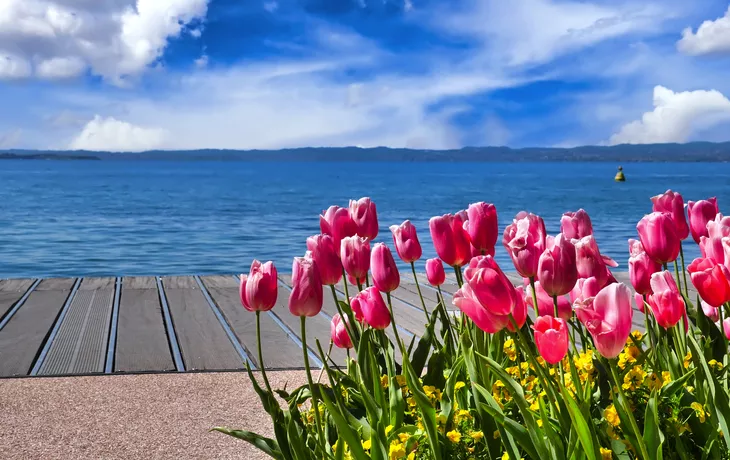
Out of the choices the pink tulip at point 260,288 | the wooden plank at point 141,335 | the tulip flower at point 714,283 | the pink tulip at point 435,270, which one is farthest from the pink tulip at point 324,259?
the wooden plank at point 141,335

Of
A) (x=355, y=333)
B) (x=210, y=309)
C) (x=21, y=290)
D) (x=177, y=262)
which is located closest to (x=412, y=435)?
(x=355, y=333)

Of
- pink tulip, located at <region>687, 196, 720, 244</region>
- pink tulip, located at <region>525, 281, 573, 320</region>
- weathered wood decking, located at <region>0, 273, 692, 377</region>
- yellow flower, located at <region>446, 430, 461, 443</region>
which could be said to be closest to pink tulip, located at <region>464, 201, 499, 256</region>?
pink tulip, located at <region>525, 281, 573, 320</region>

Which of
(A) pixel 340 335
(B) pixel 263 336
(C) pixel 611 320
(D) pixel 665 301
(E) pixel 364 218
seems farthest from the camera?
(B) pixel 263 336

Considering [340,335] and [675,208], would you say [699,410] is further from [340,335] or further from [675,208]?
[340,335]

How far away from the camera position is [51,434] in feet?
8.24

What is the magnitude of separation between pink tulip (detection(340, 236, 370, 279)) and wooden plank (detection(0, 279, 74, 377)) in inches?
80.8

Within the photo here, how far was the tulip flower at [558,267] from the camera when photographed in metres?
1.23

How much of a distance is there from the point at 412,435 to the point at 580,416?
1.46 feet

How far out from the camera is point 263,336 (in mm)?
3771

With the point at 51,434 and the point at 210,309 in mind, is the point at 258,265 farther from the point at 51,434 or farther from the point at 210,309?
the point at 210,309

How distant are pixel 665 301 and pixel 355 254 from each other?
54 cm

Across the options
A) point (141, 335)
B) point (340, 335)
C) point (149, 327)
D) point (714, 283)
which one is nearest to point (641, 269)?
point (714, 283)

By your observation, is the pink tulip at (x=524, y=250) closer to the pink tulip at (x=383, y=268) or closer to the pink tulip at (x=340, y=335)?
the pink tulip at (x=383, y=268)

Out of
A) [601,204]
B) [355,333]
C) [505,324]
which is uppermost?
[505,324]
